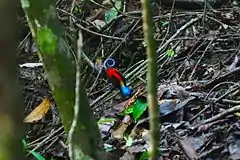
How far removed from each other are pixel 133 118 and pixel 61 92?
1.32 m

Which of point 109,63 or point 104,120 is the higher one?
point 109,63

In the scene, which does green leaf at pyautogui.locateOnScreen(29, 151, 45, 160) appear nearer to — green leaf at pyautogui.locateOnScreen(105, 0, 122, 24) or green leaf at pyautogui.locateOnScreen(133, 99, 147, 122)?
green leaf at pyautogui.locateOnScreen(133, 99, 147, 122)

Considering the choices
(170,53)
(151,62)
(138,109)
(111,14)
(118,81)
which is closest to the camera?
(151,62)

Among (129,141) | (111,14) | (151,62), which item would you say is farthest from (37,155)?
(111,14)

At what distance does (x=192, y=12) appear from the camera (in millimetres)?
4559

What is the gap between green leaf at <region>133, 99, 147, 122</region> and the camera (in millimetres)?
3328

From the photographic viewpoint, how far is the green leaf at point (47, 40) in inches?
77.7

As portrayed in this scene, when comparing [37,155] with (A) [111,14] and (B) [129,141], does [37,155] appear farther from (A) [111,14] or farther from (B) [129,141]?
(A) [111,14]

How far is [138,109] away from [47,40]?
1449 mm

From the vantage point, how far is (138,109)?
11.0 ft

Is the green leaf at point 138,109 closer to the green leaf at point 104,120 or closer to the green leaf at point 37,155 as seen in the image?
the green leaf at point 104,120

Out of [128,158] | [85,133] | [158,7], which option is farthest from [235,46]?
[85,133]

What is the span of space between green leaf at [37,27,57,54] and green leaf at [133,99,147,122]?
139cm

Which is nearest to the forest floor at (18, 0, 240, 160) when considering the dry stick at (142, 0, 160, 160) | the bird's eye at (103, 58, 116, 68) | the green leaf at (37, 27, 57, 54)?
the bird's eye at (103, 58, 116, 68)
